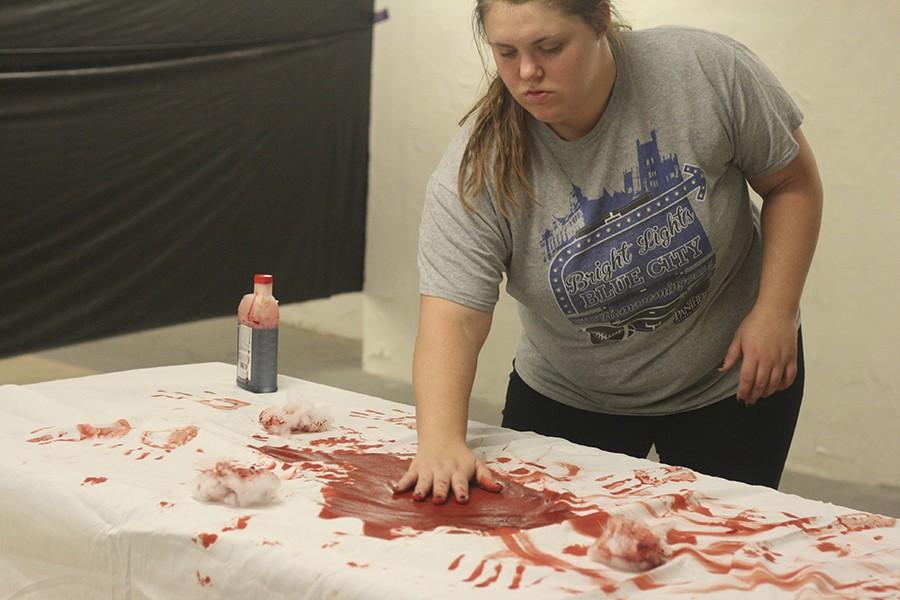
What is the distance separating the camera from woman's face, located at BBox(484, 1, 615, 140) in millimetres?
1256

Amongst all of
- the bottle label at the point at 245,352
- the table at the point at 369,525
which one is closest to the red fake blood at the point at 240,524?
the table at the point at 369,525

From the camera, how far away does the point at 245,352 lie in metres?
1.72

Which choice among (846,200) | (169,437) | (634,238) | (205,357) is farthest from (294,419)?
(205,357)

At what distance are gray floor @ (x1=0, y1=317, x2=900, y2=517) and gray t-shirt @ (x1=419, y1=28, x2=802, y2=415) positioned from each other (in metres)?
1.96

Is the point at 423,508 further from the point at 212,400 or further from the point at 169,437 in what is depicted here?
the point at 212,400

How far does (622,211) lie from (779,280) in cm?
24

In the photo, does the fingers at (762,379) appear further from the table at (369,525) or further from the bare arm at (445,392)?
the bare arm at (445,392)

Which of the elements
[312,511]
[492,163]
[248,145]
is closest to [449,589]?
[312,511]

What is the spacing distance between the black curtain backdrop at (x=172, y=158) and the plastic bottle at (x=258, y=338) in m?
2.03

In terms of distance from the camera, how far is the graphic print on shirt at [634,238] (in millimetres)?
1374

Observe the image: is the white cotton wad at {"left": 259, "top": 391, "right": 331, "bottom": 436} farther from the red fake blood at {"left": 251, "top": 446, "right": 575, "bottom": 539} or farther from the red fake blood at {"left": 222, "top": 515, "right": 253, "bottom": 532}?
the red fake blood at {"left": 222, "top": 515, "right": 253, "bottom": 532}

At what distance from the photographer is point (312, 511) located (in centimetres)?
116

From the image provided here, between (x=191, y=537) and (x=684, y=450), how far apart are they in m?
0.75

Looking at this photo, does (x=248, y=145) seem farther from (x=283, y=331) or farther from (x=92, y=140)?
(x=283, y=331)
